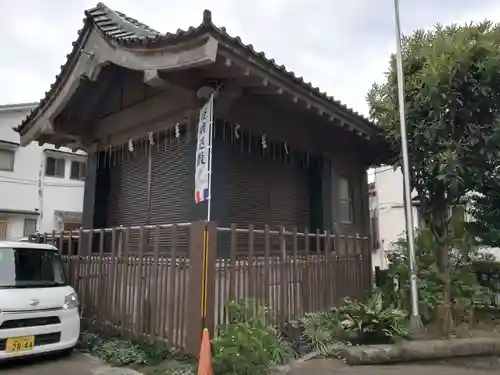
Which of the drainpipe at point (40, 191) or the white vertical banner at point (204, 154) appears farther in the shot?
the drainpipe at point (40, 191)

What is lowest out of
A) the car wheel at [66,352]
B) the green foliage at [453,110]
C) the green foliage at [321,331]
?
the car wheel at [66,352]

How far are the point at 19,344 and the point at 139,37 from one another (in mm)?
4567

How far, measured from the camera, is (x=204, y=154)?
6.44 metres

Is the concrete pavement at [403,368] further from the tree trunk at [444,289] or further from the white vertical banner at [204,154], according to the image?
the white vertical banner at [204,154]

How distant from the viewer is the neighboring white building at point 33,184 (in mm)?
23016

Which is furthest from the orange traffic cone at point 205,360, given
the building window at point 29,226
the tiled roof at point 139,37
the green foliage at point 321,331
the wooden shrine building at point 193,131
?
the building window at point 29,226

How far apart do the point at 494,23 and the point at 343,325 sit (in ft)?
19.7

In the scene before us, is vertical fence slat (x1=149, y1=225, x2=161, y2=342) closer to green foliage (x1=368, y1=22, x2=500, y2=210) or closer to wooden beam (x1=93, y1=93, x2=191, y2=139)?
wooden beam (x1=93, y1=93, x2=191, y2=139)

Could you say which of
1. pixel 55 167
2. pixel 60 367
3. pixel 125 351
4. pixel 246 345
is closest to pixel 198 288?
pixel 246 345

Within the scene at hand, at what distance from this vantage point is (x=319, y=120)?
8.49 meters

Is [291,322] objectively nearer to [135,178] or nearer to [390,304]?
[390,304]

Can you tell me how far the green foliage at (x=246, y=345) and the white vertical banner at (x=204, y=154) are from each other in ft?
5.46

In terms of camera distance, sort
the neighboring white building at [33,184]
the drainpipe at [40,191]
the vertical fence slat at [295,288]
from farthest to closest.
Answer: the drainpipe at [40,191], the neighboring white building at [33,184], the vertical fence slat at [295,288]

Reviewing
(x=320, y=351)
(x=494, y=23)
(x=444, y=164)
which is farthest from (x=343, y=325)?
(x=494, y=23)
